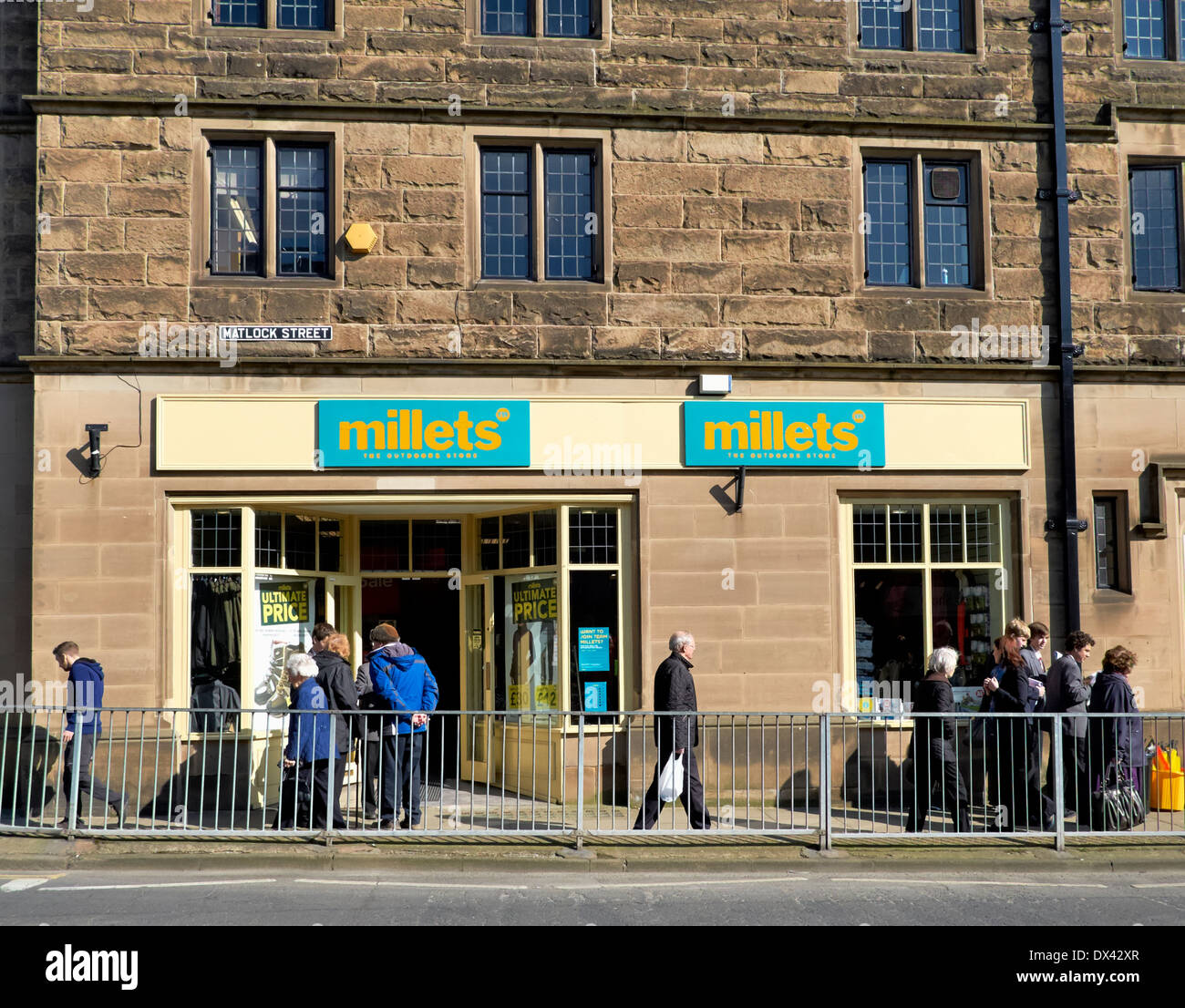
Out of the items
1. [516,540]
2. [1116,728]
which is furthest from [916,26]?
[1116,728]

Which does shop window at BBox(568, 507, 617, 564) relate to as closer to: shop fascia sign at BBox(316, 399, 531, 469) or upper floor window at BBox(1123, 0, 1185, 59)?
shop fascia sign at BBox(316, 399, 531, 469)

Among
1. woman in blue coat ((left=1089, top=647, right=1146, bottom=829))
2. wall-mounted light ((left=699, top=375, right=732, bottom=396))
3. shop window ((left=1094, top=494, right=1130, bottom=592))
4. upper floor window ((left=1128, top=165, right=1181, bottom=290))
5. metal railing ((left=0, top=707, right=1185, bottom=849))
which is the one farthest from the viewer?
upper floor window ((left=1128, top=165, right=1181, bottom=290))

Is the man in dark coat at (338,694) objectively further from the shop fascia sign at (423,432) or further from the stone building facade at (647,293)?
the shop fascia sign at (423,432)

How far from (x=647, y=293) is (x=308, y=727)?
5.83m

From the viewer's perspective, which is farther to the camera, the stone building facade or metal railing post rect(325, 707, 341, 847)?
the stone building facade

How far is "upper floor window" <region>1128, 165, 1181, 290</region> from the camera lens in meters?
14.2

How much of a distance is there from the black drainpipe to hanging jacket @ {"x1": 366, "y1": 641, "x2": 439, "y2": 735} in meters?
6.99

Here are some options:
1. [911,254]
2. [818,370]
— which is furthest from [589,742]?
[911,254]

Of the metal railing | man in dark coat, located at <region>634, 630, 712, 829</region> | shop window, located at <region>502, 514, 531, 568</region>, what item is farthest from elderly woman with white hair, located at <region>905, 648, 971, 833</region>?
shop window, located at <region>502, 514, 531, 568</region>

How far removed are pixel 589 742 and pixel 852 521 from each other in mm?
3708

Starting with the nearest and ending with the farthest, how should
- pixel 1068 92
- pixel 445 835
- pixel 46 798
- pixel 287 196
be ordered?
1. pixel 445 835
2. pixel 46 798
3. pixel 287 196
4. pixel 1068 92

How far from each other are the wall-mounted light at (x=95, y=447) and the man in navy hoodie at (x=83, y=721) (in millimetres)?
1790

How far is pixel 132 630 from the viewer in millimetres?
12492

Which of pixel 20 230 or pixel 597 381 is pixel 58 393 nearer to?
pixel 20 230
